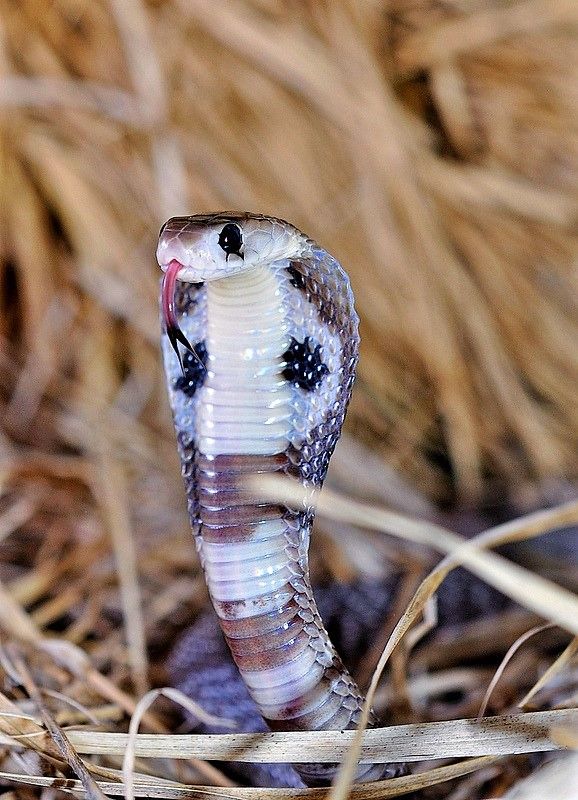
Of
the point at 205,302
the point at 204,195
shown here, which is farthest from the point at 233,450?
the point at 204,195

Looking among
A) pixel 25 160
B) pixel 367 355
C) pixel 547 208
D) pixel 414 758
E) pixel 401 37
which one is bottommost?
pixel 414 758

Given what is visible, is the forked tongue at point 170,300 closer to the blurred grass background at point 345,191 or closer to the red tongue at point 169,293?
the red tongue at point 169,293

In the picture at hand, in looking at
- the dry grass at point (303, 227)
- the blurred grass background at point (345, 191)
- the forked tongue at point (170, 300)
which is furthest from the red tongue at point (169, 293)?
the blurred grass background at point (345, 191)

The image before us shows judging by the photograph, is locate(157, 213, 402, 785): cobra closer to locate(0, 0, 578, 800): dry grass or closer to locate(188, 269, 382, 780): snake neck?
locate(188, 269, 382, 780): snake neck

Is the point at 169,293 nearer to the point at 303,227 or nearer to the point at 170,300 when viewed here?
the point at 170,300

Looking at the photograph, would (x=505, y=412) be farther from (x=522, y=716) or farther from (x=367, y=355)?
(x=522, y=716)

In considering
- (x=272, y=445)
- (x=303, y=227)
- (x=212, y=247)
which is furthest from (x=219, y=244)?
(x=303, y=227)
